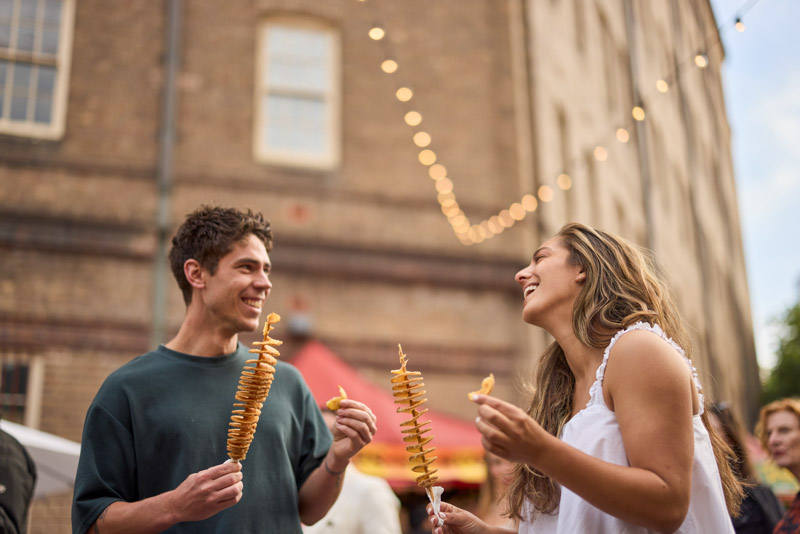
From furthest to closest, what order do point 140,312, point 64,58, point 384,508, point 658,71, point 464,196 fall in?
point 658,71, point 464,196, point 64,58, point 140,312, point 384,508

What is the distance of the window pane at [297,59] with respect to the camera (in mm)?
11594

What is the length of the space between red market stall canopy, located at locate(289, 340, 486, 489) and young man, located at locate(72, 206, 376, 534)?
4520 mm

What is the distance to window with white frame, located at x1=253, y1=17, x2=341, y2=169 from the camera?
37.0 ft

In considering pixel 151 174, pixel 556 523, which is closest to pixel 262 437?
pixel 556 523

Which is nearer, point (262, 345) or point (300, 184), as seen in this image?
point (262, 345)

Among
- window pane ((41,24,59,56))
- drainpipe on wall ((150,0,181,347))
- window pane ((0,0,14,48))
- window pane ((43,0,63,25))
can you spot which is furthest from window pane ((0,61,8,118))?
drainpipe on wall ((150,0,181,347))

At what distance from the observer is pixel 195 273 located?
3.11 metres

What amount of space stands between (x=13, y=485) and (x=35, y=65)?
8586 millimetres

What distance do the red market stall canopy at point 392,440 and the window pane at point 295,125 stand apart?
3203 millimetres

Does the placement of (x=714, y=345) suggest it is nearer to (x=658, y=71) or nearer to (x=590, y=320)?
(x=658, y=71)

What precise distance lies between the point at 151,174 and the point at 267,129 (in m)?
1.71

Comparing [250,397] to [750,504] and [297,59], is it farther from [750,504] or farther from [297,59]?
[297,59]

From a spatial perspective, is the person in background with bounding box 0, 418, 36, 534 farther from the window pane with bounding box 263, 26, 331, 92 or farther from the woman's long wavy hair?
the window pane with bounding box 263, 26, 331, 92

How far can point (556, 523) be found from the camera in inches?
97.3
